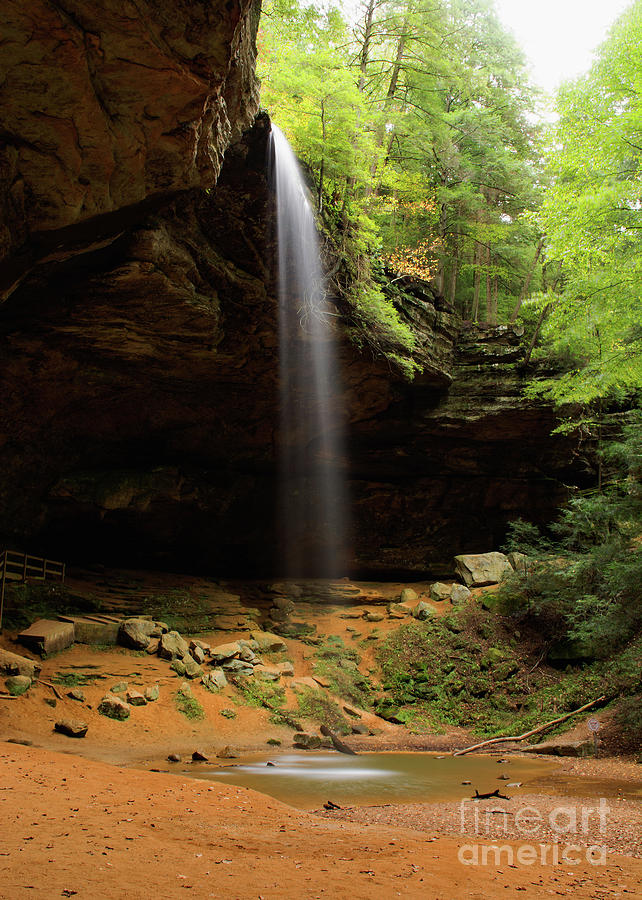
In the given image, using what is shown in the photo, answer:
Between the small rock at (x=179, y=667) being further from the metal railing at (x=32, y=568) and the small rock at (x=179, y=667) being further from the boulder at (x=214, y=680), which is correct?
the metal railing at (x=32, y=568)

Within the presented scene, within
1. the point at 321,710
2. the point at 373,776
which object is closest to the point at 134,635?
the point at 321,710

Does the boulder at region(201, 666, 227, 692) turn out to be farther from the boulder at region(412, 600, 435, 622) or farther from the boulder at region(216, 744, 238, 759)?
the boulder at region(412, 600, 435, 622)

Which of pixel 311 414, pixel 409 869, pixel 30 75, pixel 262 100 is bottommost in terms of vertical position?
pixel 409 869

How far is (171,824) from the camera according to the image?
4.06 metres

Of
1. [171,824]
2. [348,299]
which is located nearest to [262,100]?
[348,299]

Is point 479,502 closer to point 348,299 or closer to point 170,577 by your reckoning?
point 348,299

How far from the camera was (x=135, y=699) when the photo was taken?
959 cm

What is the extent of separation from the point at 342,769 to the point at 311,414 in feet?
34.7

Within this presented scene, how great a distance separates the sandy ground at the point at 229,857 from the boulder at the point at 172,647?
6.71 meters

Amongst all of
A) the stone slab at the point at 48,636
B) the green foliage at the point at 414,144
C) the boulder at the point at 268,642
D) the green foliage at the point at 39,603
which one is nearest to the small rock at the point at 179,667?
the stone slab at the point at 48,636

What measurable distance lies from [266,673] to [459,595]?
6856mm

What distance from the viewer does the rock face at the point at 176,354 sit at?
4977 millimetres

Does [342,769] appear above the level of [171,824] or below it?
below

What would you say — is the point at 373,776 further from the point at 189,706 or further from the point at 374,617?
the point at 374,617
